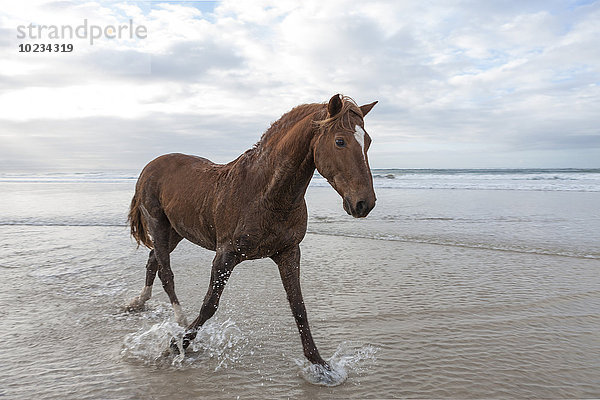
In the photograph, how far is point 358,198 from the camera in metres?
2.26

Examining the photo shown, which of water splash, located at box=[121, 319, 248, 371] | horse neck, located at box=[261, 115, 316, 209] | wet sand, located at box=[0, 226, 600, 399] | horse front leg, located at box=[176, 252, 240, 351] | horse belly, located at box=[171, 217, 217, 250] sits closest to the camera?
horse neck, located at box=[261, 115, 316, 209]

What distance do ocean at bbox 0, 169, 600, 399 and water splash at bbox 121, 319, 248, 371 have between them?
0.02 meters

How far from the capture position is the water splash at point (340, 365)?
9.91ft

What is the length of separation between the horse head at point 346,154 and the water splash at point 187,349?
1.92m

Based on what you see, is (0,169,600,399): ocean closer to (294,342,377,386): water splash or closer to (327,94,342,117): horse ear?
(294,342,377,386): water splash

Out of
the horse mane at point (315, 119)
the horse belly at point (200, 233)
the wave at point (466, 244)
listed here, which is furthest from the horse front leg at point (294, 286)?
the wave at point (466, 244)

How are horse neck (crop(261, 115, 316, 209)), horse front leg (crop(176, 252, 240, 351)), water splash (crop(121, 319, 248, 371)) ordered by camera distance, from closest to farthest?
horse neck (crop(261, 115, 316, 209)) < horse front leg (crop(176, 252, 240, 351)) < water splash (crop(121, 319, 248, 371))

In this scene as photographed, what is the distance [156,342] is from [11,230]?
28.8 feet

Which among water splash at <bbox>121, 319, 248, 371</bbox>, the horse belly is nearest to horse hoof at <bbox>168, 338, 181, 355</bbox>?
water splash at <bbox>121, 319, 248, 371</bbox>

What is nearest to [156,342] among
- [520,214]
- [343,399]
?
[343,399]

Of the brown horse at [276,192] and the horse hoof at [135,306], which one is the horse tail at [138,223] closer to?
the horse hoof at [135,306]

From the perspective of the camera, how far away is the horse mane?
246 cm

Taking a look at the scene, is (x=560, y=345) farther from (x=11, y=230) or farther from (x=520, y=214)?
(x=11, y=230)

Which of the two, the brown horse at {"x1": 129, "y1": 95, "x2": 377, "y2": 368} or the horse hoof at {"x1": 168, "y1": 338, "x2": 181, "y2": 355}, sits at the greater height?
the brown horse at {"x1": 129, "y1": 95, "x2": 377, "y2": 368}
